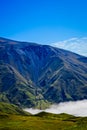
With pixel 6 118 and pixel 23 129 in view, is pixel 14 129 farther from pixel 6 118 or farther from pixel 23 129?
pixel 6 118

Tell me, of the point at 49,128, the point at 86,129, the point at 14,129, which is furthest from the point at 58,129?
the point at 86,129

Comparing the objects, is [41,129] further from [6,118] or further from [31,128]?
[6,118]

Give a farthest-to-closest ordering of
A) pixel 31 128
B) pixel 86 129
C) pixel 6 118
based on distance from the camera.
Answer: pixel 6 118, pixel 31 128, pixel 86 129

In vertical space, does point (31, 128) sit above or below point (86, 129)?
below

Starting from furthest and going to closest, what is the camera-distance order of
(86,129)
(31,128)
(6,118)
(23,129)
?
(6,118) < (31,128) < (23,129) < (86,129)

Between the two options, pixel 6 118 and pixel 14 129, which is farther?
pixel 6 118

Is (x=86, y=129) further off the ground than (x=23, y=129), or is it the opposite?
(x=86, y=129)

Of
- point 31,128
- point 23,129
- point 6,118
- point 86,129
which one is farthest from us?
point 6,118

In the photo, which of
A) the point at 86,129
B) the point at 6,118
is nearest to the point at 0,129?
the point at 6,118

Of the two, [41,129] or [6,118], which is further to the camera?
[6,118]
